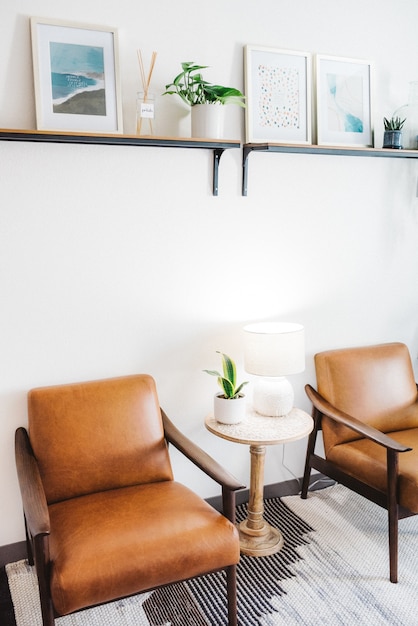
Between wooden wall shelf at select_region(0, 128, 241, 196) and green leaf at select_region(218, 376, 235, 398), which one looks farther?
green leaf at select_region(218, 376, 235, 398)

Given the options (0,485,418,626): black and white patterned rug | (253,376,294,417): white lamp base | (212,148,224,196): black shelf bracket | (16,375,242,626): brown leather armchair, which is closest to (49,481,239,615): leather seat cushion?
(16,375,242,626): brown leather armchair

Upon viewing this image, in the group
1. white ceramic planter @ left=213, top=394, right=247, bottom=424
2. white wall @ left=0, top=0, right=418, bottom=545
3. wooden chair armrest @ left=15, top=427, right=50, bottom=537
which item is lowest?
wooden chair armrest @ left=15, top=427, right=50, bottom=537

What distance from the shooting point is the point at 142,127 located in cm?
225

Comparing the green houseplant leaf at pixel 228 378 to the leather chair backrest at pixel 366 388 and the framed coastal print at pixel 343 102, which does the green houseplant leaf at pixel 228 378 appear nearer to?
the leather chair backrest at pixel 366 388

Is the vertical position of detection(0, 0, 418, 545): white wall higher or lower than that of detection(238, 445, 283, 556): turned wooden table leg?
higher

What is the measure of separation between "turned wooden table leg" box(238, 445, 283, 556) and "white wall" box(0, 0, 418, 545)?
279 mm

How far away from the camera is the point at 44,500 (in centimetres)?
176

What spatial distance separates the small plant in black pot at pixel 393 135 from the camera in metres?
2.64

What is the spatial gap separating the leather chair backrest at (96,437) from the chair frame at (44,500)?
0.07 m

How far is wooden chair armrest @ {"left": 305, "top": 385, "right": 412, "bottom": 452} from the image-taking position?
7.04ft

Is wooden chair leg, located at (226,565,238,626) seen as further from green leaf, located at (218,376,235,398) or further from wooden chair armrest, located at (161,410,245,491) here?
green leaf, located at (218,376,235,398)

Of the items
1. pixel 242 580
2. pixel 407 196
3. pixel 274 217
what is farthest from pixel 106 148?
pixel 242 580

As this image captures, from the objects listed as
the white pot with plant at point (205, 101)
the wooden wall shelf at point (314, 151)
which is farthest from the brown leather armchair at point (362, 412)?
the white pot with plant at point (205, 101)

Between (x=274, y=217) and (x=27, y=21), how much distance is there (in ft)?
4.08
